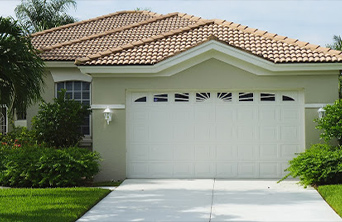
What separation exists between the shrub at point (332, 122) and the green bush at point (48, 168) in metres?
6.03

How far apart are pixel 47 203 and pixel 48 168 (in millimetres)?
2794

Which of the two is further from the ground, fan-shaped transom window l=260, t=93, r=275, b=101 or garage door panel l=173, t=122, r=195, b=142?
fan-shaped transom window l=260, t=93, r=275, b=101

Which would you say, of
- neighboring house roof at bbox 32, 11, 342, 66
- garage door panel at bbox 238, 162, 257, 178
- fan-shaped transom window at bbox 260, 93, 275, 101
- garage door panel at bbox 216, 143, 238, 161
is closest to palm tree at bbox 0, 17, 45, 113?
neighboring house roof at bbox 32, 11, 342, 66

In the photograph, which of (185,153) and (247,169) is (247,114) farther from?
(185,153)

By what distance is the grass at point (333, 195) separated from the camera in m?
10.2

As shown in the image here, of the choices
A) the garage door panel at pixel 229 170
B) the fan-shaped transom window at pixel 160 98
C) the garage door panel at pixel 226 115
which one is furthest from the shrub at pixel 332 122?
the fan-shaped transom window at pixel 160 98

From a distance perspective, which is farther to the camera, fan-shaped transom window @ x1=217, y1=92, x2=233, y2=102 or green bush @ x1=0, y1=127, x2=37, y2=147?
green bush @ x1=0, y1=127, x2=37, y2=147

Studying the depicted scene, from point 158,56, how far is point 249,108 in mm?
2981

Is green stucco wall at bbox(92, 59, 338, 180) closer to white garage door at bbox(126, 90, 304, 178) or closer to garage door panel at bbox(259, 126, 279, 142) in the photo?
white garage door at bbox(126, 90, 304, 178)

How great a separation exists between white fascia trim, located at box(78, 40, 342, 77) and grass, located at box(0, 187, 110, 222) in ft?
12.1

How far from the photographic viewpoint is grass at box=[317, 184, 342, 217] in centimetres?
1019

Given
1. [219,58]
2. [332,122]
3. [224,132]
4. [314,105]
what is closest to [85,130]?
[224,132]

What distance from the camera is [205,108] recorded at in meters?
15.1

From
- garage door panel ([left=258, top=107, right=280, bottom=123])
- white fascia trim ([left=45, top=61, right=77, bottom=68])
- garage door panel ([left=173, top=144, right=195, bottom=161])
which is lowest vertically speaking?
garage door panel ([left=173, top=144, right=195, bottom=161])
